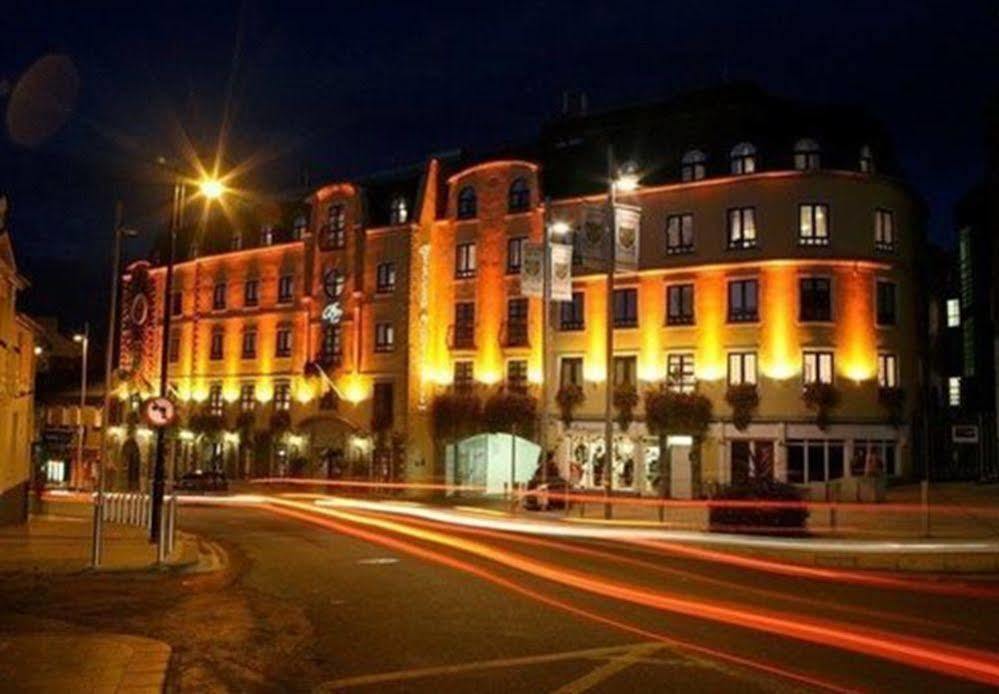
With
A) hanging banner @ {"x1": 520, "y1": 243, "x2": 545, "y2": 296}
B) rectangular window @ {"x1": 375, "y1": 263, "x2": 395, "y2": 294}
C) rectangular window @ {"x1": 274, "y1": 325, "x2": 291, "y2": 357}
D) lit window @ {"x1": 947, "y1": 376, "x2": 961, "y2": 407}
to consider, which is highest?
rectangular window @ {"x1": 375, "y1": 263, "x2": 395, "y2": 294}

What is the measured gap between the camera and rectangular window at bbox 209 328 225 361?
209 feet

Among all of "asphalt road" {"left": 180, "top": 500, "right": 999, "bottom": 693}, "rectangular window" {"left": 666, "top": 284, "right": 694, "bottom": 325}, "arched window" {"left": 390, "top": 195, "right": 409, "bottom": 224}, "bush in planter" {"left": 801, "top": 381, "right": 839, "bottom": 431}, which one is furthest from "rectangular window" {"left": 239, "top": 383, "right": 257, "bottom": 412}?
"asphalt road" {"left": 180, "top": 500, "right": 999, "bottom": 693}

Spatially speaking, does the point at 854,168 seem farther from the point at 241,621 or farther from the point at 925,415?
the point at 241,621

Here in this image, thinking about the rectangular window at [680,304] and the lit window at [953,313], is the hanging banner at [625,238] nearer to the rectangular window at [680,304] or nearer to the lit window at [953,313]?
the rectangular window at [680,304]

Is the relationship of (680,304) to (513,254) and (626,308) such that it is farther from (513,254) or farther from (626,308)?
(513,254)

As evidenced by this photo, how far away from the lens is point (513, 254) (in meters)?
51.2

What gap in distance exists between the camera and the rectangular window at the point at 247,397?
6128 centimetres

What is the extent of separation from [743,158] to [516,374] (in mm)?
13952

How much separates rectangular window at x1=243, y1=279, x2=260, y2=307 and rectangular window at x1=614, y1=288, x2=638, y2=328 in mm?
23517

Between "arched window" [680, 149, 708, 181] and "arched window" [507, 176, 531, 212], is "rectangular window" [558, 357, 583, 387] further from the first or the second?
"arched window" [680, 149, 708, 181]

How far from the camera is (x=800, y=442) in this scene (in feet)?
142

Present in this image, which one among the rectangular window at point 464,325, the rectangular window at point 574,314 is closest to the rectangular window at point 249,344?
the rectangular window at point 464,325

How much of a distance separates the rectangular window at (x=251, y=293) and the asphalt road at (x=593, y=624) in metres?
42.1

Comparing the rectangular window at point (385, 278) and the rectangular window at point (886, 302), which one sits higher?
the rectangular window at point (385, 278)
